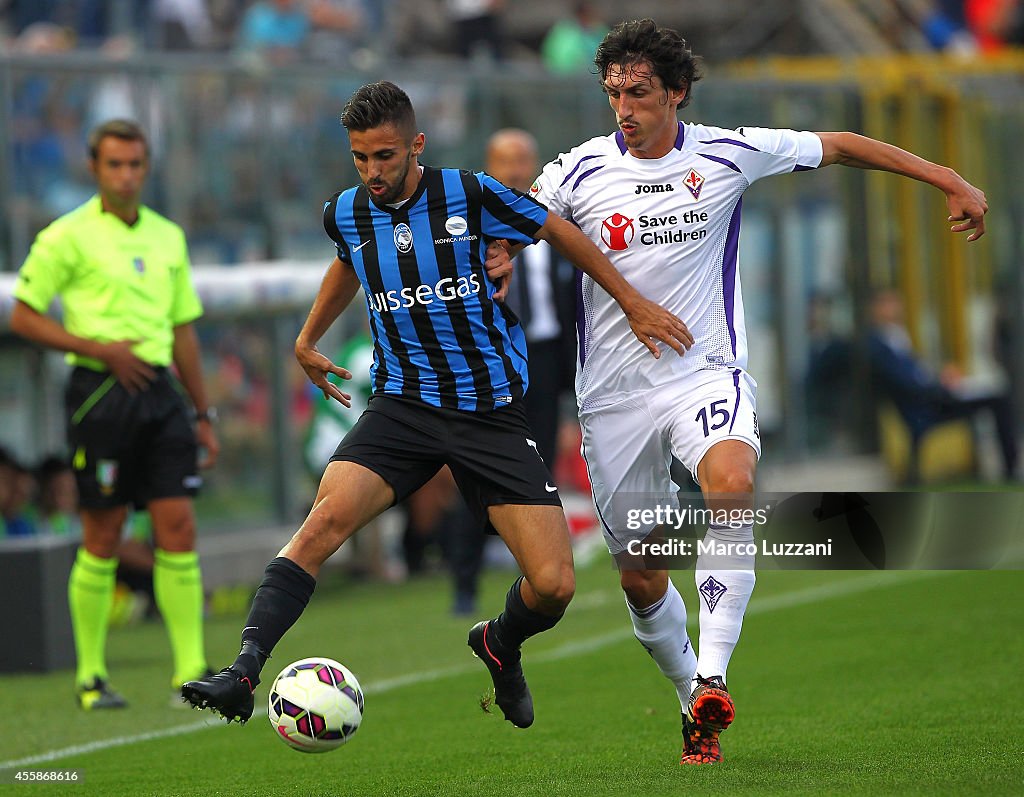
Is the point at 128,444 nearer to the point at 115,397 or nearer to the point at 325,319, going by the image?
the point at 115,397

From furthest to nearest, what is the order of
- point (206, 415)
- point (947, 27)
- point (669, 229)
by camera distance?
point (947, 27) → point (206, 415) → point (669, 229)

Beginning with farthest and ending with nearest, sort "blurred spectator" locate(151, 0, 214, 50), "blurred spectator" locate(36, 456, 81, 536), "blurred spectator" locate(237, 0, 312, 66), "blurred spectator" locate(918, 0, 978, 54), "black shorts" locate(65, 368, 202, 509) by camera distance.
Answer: "blurred spectator" locate(918, 0, 978, 54) → "blurred spectator" locate(237, 0, 312, 66) → "blurred spectator" locate(151, 0, 214, 50) → "blurred spectator" locate(36, 456, 81, 536) → "black shorts" locate(65, 368, 202, 509)

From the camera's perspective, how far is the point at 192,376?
8.60m

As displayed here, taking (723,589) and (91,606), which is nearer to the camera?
(723,589)

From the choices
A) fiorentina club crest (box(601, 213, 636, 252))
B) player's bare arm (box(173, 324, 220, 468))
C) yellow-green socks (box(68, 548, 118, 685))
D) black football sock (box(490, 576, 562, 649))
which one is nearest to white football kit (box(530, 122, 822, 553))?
fiorentina club crest (box(601, 213, 636, 252))

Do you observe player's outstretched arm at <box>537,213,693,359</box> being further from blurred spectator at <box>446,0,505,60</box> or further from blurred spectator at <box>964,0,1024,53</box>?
blurred spectator at <box>964,0,1024,53</box>

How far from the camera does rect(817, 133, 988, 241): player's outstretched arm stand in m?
5.92

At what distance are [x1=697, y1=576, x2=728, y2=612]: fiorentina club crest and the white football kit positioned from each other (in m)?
0.42

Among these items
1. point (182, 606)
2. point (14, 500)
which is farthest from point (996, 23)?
point (182, 606)

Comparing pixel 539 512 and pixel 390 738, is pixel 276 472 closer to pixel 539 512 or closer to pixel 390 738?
pixel 390 738

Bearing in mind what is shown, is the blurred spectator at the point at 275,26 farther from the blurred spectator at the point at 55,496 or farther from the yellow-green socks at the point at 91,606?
the yellow-green socks at the point at 91,606

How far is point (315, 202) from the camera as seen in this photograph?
15.4 metres

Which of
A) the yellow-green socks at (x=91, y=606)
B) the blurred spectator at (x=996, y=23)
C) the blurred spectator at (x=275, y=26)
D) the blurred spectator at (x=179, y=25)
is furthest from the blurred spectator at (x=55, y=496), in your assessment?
the blurred spectator at (x=996, y=23)

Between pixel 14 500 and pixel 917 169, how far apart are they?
737cm
